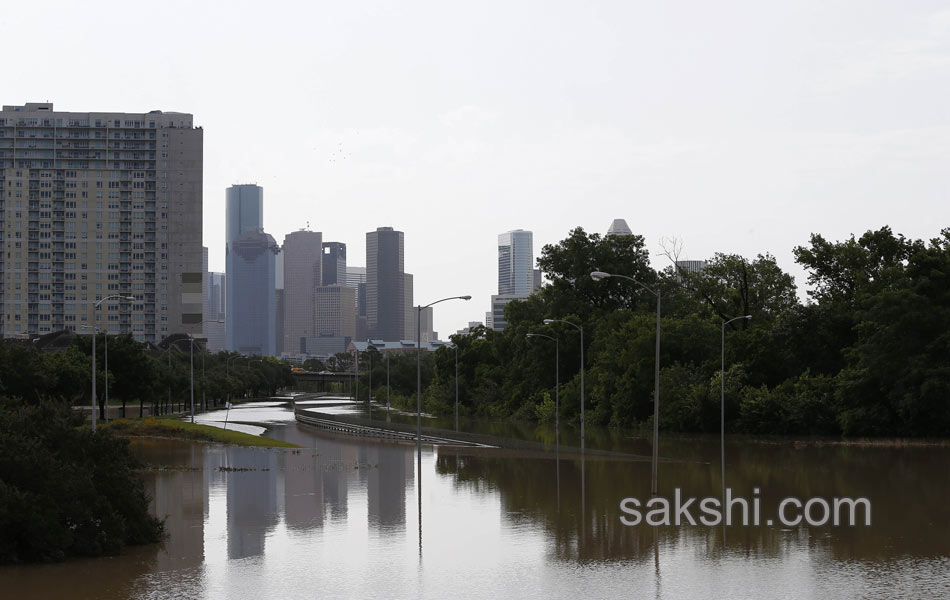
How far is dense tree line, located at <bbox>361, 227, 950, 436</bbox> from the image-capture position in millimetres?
60594

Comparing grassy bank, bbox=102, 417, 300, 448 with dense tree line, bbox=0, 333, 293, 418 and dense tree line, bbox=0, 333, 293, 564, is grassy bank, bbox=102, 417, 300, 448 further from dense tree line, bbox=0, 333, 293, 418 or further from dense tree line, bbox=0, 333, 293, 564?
dense tree line, bbox=0, 333, 293, 564

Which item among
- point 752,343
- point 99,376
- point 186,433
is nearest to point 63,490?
point 186,433

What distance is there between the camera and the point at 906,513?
2819 centimetres

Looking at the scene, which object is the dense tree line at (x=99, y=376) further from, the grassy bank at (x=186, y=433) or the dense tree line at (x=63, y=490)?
the grassy bank at (x=186, y=433)

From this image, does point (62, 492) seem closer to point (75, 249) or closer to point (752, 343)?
point (752, 343)

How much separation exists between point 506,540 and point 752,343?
53.5 metres

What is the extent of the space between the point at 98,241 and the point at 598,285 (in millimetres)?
124047

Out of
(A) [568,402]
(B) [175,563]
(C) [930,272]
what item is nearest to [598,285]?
(A) [568,402]

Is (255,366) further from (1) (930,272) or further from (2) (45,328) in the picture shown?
(1) (930,272)

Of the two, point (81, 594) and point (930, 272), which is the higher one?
point (930, 272)

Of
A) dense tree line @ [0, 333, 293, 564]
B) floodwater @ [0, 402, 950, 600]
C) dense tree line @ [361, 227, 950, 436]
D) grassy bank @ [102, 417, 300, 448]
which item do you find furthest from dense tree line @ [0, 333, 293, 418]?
dense tree line @ [361, 227, 950, 436]

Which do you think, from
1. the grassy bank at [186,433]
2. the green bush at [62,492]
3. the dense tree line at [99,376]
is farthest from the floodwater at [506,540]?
the grassy bank at [186,433]

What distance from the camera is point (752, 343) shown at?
74.2m

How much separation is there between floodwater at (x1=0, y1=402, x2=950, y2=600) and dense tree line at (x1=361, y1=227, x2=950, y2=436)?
1751cm
